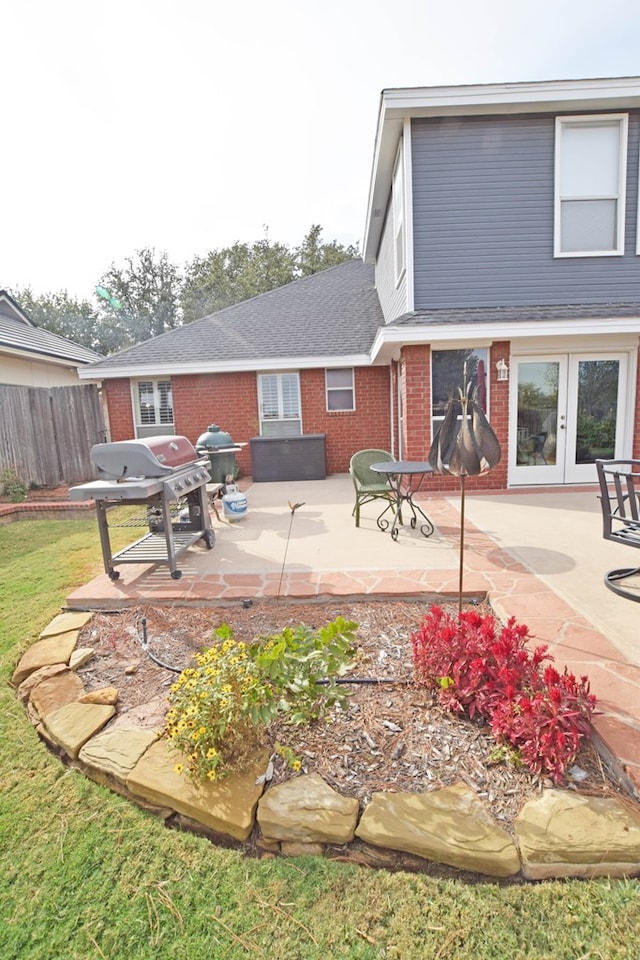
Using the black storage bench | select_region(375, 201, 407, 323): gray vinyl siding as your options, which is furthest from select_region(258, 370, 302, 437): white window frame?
select_region(375, 201, 407, 323): gray vinyl siding

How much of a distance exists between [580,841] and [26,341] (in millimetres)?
13562

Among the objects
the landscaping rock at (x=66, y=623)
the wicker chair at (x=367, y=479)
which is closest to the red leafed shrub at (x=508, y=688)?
the landscaping rock at (x=66, y=623)

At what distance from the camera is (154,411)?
11531 millimetres

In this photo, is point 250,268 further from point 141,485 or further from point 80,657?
point 80,657

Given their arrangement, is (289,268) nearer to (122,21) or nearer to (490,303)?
(490,303)

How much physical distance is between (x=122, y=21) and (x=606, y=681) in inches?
268

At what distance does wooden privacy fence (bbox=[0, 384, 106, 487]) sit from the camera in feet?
31.3

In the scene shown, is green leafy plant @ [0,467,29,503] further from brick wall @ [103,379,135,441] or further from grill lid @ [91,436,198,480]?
grill lid @ [91,436,198,480]

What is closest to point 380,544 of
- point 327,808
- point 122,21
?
point 327,808

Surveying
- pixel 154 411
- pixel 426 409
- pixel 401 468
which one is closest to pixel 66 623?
pixel 401 468

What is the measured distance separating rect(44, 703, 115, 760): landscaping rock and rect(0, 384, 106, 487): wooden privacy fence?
8.41 meters

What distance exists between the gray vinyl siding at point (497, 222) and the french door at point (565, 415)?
1.12 metres

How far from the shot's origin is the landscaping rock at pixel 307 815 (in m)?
1.80

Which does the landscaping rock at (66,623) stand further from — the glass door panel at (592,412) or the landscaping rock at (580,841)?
the glass door panel at (592,412)
